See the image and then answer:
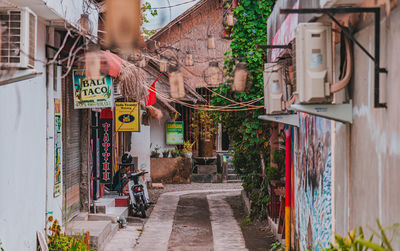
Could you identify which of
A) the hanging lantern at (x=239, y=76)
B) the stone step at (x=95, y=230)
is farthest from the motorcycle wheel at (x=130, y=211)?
the hanging lantern at (x=239, y=76)

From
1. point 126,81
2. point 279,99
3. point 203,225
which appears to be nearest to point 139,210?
point 203,225

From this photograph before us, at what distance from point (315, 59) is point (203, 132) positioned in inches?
796

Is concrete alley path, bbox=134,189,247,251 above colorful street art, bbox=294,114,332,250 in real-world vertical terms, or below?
below

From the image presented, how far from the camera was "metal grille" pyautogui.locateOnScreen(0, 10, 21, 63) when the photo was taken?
6.69m

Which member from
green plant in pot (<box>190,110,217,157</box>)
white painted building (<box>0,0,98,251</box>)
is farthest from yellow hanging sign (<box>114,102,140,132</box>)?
green plant in pot (<box>190,110,217,157</box>)

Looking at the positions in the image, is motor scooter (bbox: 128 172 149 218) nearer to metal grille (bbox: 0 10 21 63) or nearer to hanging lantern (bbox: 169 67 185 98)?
hanging lantern (bbox: 169 67 185 98)

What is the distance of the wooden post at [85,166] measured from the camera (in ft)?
43.2

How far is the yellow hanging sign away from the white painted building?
235 inches

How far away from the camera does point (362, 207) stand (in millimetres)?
5504

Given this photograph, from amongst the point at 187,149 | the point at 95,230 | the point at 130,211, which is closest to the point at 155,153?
the point at 187,149

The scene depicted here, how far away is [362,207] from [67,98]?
25.7ft

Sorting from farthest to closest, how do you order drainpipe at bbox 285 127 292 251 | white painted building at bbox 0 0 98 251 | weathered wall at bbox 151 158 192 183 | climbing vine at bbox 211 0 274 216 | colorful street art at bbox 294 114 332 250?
1. weathered wall at bbox 151 158 192 183
2. climbing vine at bbox 211 0 274 216
3. drainpipe at bbox 285 127 292 251
4. white painted building at bbox 0 0 98 251
5. colorful street art at bbox 294 114 332 250

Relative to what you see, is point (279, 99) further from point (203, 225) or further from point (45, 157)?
point (203, 225)

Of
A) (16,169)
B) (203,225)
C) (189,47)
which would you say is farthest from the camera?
(189,47)
